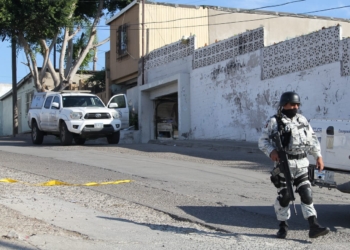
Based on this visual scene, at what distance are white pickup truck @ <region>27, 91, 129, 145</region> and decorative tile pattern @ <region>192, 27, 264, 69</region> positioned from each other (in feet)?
14.8

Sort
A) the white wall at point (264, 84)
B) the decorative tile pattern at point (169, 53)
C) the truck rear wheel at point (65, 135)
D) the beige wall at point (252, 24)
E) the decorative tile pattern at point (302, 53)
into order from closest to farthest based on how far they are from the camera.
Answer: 1. the white wall at point (264, 84)
2. the decorative tile pattern at point (302, 53)
3. the truck rear wheel at point (65, 135)
4. the decorative tile pattern at point (169, 53)
5. the beige wall at point (252, 24)

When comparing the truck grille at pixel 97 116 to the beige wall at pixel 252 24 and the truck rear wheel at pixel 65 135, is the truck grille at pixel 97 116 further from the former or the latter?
the beige wall at pixel 252 24

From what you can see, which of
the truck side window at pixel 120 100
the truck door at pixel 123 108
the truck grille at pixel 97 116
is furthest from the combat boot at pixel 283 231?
the truck side window at pixel 120 100

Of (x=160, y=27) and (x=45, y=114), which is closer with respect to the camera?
(x=45, y=114)

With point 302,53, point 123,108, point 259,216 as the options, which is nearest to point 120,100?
point 123,108

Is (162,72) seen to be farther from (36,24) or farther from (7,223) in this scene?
(7,223)

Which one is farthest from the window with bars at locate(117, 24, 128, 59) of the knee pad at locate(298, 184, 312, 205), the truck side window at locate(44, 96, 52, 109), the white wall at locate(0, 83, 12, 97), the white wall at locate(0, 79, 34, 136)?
the white wall at locate(0, 83, 12, 97)

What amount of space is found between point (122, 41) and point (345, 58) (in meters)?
16.9

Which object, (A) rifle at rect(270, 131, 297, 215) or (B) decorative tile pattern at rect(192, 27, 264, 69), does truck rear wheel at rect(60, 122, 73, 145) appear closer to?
(B) decorative tile pattern at rect(192, 27, 264, 69)

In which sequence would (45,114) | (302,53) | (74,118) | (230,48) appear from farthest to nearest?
1. (230,48)
2. (45,114)
3. (74,118)
4. (302,53)

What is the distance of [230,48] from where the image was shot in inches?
899

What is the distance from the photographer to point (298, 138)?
22.3 feet

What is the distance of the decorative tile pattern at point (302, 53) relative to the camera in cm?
1780

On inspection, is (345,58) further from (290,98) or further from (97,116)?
(290,98)
